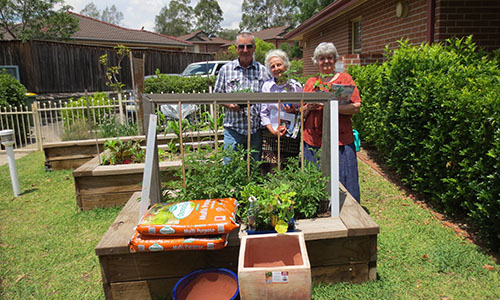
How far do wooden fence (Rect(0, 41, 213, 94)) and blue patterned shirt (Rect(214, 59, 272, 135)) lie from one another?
1108cm

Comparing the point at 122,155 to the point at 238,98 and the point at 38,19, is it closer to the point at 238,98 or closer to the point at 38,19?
the point at 238,98

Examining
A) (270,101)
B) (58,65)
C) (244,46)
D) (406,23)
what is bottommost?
(270,101)

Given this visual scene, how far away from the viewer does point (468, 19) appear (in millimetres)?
5395

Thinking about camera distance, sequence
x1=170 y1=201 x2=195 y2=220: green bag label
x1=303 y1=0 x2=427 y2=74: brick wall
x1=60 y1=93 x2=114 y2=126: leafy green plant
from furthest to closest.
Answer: x1=60 y1=93 x2=114 y2=126: leafy green plant
x1=303 y1=0 x2=427 y2=74: brick wall
x1=170 y1=201 x2=195 y2=220: green bag label

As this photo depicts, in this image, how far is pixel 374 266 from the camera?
8.41 ft

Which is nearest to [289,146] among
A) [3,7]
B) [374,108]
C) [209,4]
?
[374,108]

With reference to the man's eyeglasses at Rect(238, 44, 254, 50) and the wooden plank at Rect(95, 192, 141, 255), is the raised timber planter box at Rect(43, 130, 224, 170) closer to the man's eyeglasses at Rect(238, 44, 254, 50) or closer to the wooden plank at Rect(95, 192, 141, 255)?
the man's eyeglasses at Rect(238, 44, 254, 50)

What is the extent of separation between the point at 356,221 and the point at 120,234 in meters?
1.58

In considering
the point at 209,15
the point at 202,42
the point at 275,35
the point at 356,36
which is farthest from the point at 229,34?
the point at 356,36

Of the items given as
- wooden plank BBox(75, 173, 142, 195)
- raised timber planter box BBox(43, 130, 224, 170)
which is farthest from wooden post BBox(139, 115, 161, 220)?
raised timber planter box BBox(43, 130, 224, 170)

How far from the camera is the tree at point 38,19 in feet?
72.4

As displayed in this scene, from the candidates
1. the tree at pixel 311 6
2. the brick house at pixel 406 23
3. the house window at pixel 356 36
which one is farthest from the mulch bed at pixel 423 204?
the tree at pixel 311 6

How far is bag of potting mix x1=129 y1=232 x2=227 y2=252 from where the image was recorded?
2084 mm

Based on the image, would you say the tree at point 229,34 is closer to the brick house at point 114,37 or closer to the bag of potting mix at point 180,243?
the brick house at point 114,37
